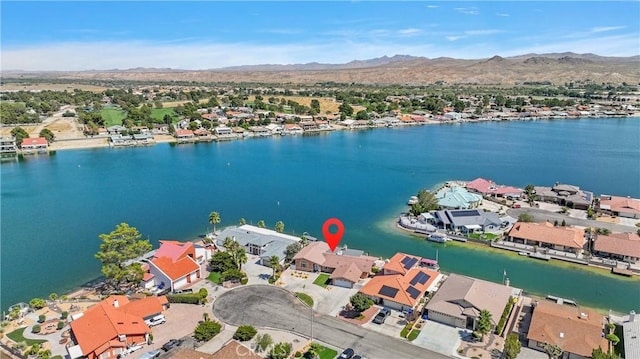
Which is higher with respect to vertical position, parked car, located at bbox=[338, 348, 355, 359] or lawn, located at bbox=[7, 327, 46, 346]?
parked car, located at bbox=[338, 348, 355, 359]

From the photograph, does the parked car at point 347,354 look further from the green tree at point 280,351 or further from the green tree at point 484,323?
the green tree at point 484,323

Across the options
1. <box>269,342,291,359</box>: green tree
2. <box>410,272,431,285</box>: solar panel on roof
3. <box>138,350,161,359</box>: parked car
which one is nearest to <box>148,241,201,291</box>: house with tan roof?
<box>138,350,161,359</box>: parked car

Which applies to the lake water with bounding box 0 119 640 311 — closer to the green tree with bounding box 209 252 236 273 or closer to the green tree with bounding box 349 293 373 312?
the green tree with bounding box 209 252 236 273

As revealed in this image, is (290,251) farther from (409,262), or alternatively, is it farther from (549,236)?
(549,236)

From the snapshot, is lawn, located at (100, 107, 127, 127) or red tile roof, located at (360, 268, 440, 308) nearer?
red tile roof, located at (360, 268, 440, 308)

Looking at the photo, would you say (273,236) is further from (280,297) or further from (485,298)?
(485,298)

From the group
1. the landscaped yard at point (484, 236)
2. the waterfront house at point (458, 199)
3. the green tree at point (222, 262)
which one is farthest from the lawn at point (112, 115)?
the landscaped yard at point (484, 236)

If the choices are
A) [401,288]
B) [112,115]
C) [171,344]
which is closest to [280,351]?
[171,344]
